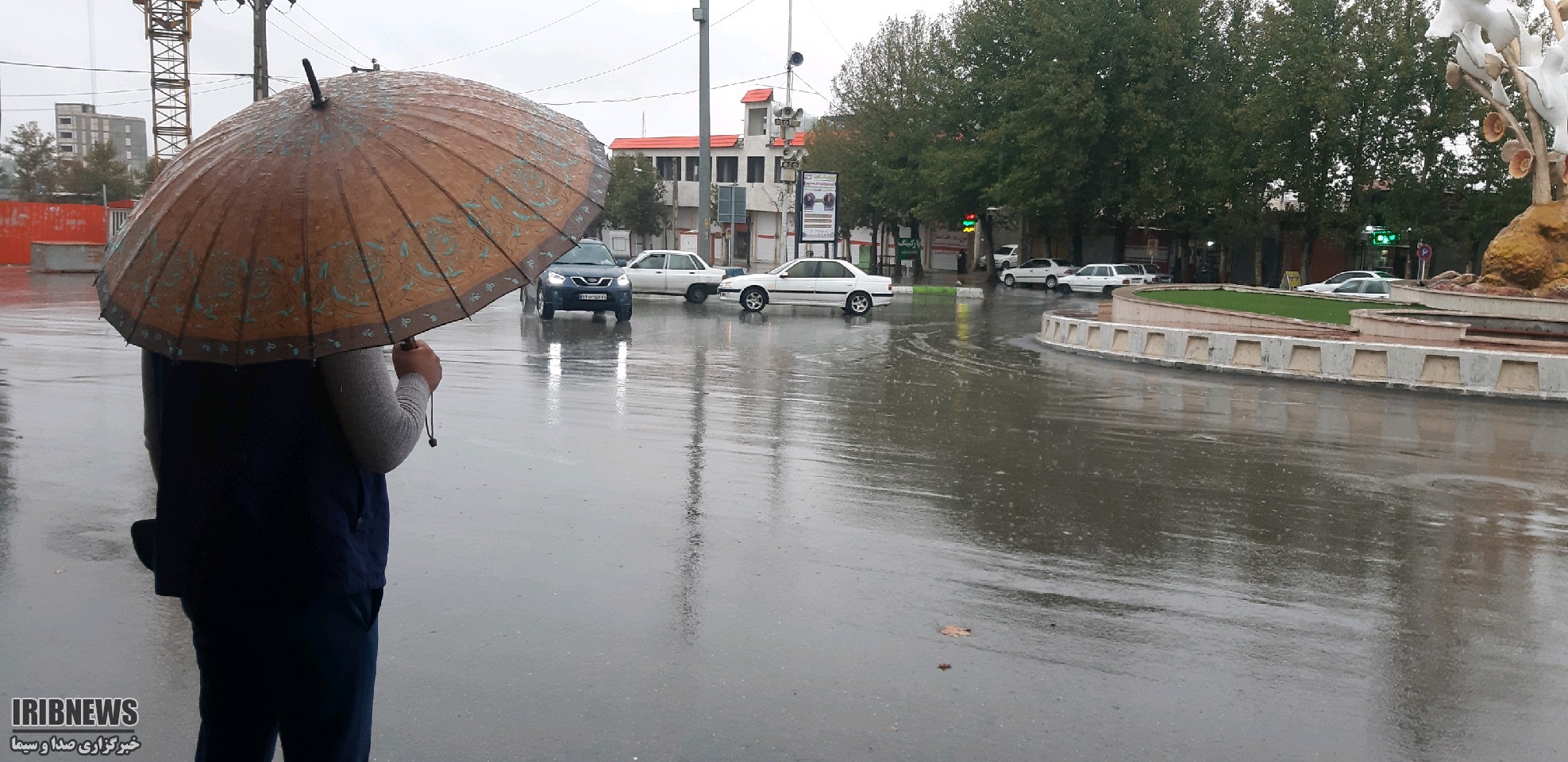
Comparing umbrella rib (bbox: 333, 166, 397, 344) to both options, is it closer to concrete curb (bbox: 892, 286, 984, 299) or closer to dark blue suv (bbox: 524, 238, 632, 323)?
dark blue suv (bbox: 524, 238, 632, 323)

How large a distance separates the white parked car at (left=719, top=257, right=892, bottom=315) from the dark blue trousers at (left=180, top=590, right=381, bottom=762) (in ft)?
89.8

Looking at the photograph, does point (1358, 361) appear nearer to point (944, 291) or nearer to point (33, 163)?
point (944, 291)

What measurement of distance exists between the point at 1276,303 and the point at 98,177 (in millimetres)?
66413

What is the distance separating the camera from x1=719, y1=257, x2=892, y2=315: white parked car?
30.2m

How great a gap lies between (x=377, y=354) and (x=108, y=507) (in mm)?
5383

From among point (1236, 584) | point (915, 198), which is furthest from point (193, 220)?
point (915, 198)

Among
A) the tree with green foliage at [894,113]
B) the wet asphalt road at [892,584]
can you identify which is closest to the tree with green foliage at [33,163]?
the tree with green foliage at [894,113]

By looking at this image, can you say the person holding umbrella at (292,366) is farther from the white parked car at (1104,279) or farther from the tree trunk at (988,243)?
the tree trunk at (988,243)

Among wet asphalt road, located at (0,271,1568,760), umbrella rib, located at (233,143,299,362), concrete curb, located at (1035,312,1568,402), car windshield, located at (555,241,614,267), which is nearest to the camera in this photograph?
umbrella rib, located at (233,143,299,362)

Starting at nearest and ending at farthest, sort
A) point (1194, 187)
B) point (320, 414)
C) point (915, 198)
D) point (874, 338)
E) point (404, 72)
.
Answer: point (320, 414)
point (404, 72)
point (874, 338)
point (1194, 187)
point (915, 198)

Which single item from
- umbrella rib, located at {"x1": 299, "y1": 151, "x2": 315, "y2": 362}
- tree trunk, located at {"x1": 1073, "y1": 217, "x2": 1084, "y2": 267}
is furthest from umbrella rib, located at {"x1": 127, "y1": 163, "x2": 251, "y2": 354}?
tree trunk, located at {"x1": 1073, "y1": 217, "x2": 1084, "y2": 267}

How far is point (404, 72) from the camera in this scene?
3152 mm

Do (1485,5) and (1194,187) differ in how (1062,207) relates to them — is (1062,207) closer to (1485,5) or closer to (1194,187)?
(1194,187)

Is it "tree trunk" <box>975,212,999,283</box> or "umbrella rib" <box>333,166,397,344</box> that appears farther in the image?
"tree trunk" <box>975,212,999,283</box>
